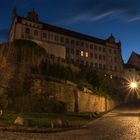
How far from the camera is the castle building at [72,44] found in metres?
73.1

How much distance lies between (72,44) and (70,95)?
37205mm

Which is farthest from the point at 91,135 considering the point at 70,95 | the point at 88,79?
the point at 88,79

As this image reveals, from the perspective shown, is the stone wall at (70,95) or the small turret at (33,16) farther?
the small turret at (33,16)

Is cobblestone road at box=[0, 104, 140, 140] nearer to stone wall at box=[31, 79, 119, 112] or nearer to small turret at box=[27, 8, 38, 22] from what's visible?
stone wall at box=[31, 79, 119, 112]

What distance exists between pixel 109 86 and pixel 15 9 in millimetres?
33246

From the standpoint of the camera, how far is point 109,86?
78.9m

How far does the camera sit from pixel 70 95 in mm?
49531

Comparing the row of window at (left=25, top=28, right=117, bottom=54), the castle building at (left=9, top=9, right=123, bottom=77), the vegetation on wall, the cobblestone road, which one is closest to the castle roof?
the castle building at (left=9, top=9, right=123, bottom=77)

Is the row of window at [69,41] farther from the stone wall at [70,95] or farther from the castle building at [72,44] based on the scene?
the stone wall at [70,95]

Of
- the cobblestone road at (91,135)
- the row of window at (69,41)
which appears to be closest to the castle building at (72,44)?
the row of window at (69,41)

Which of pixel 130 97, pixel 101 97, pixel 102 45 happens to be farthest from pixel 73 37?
pixel 101 97

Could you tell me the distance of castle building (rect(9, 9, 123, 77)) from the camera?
2879 inches

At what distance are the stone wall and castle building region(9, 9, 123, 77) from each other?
629 inches

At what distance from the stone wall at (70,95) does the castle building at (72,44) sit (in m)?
16.0
